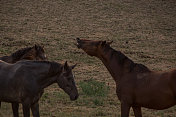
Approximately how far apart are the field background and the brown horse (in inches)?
80.0

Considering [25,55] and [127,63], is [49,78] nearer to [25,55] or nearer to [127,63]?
[127,63]

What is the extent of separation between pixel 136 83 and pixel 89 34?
555 inches

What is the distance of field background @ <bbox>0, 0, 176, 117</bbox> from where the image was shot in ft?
37.5

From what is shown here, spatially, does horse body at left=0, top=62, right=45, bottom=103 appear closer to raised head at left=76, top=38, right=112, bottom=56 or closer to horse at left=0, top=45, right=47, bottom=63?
raised head at left=76, top=38, right=112, bottom=56

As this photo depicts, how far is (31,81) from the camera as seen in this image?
837 cm

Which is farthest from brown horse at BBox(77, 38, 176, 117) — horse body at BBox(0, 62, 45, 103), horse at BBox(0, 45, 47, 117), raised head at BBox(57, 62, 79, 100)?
horse at BBox(0, 45, 47, 117)

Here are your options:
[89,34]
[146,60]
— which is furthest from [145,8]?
[146,60]

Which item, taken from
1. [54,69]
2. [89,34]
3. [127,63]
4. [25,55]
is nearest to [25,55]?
[25,55]

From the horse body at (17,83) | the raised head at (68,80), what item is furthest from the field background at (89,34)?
the raised head at (68,80)

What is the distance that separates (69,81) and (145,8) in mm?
22390

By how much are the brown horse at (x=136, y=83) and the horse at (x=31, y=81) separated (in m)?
0.98

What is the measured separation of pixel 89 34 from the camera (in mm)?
22438

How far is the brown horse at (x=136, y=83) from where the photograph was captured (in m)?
8.09

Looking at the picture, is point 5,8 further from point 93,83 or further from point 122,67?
point 122,67
